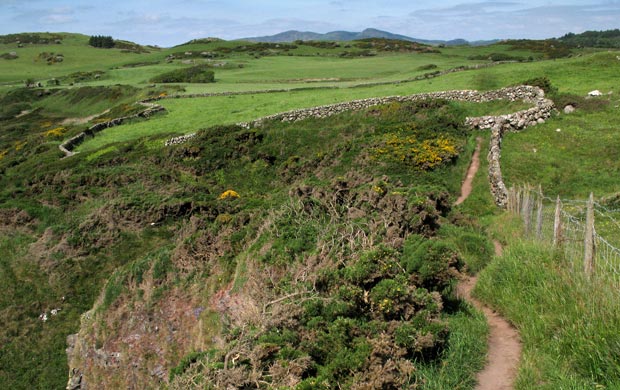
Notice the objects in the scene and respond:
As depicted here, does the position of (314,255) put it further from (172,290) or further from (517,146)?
(517,146)

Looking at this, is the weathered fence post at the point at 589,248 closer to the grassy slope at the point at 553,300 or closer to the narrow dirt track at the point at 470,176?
the grassy slope at the point at 553,300

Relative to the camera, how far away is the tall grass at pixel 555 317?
21.2ft

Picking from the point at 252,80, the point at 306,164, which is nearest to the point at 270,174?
the point at 306,164

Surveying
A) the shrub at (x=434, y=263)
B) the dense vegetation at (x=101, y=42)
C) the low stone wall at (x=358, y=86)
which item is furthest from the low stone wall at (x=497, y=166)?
the dense vegetation at (x=101, y=42)

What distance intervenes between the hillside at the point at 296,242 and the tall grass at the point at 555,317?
0.04 meters

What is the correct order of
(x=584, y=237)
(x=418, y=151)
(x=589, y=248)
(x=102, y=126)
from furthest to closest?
(x=102, y=126), (x=418, y=151), (x=584, y=237), (x=589, y=248)

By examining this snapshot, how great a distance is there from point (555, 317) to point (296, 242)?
6.76 meters

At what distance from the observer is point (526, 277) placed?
31.2 feet

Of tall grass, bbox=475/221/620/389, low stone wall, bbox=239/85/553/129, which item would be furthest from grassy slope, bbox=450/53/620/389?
low stone wall, bbox=239/85/553/129

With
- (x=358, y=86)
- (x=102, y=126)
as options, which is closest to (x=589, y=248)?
(x=358, y=86)

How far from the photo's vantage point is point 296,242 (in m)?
13.0

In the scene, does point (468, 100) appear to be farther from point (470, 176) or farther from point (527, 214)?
point (527, 214)

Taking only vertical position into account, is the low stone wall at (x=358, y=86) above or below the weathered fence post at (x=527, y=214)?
above

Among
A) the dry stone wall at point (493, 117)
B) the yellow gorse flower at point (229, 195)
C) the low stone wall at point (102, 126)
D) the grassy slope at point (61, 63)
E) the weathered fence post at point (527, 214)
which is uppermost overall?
the grassy slope at point (61, 63)
